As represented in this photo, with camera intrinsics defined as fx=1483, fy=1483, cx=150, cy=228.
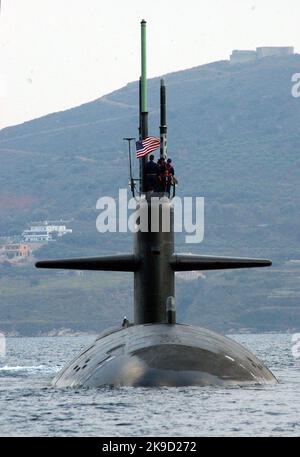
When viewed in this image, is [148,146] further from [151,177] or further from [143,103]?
[143,103]

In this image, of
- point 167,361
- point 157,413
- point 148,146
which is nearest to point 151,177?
point 148,146

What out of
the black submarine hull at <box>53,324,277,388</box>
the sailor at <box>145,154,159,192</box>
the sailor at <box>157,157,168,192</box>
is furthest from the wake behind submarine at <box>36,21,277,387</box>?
the sailor at <box>157,157,168,192</box>

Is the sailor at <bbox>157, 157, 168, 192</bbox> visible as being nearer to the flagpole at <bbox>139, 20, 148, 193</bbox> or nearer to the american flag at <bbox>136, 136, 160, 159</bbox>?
the flagpole at <bbox>139, 20, 148, 193</bbox>

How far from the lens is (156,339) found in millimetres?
35562

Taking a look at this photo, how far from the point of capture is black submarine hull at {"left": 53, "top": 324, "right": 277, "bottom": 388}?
34062mm

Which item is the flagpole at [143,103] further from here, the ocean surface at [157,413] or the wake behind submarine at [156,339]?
the ocean surface at [157,413]

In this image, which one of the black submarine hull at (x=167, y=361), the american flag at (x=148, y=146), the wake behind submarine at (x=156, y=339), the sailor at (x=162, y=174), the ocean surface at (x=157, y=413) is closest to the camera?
the ocean surface at (x=157, y=413)

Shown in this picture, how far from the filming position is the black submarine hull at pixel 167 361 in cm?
3406

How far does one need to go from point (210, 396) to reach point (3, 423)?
4.79 m

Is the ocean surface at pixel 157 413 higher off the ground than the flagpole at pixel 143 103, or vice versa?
the flagpole at pixel 143 103

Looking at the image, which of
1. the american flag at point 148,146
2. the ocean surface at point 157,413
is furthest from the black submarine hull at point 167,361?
the american flag at point 148,146

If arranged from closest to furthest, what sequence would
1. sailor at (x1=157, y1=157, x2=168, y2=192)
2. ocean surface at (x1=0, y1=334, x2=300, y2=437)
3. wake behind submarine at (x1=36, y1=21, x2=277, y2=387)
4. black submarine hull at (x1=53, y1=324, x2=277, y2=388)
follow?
ocean surface at (x1=0, y1=334, x2=300, y2=437) < black submarine hull at (x1=53, y1=324, x2=277, y2=388) < wake behind submarine at (x1=36, y1=21, x2=277, y2=387) < sailor at (x1=157, y1=157, x2=168, y2=192)
